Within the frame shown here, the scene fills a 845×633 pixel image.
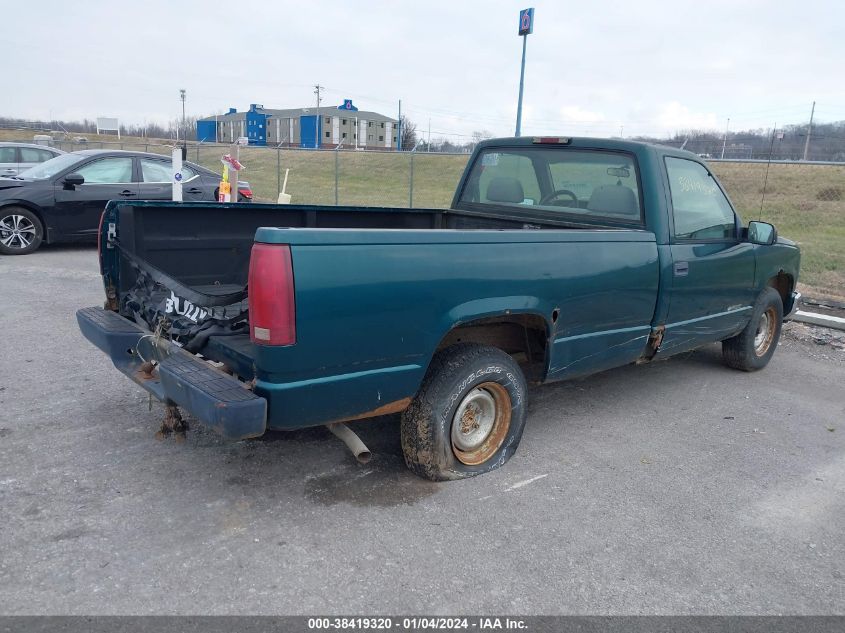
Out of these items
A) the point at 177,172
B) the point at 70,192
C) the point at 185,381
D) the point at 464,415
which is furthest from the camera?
the point at 70,192

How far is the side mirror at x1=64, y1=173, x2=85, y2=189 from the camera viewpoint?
33.1ft

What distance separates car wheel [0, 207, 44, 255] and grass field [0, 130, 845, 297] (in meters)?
7.57

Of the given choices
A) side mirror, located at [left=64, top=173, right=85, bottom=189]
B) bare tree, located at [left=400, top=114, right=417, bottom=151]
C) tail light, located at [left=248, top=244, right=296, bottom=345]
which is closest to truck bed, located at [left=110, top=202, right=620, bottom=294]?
tail light, located at [left=248, top=244, right=296, bottom=345]

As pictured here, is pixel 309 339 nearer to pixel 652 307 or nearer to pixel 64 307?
pixel 652 307

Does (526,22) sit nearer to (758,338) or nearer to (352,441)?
(758,338)

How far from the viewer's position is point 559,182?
5227 mm

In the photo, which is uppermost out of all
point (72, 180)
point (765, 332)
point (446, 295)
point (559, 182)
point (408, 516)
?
point (559, 182)

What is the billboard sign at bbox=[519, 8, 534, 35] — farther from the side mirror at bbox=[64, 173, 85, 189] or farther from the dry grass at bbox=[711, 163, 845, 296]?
the side mirror at bbox=[64, 173, 85, 189]

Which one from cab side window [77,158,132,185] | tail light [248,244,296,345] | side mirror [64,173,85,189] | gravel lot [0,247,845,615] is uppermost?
cab side window [77,158,132,185]

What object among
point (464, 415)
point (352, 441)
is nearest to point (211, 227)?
point (352, 441)

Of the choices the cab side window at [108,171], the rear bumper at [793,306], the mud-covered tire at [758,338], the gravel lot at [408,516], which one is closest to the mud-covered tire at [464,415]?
the gravel lot at [408,516]

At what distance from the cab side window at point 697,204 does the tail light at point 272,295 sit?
3018mm

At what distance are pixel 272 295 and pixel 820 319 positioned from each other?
23.4 feet

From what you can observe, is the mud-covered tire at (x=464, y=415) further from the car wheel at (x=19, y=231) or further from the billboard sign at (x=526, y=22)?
the billboard sign at (x=526, y=22)
